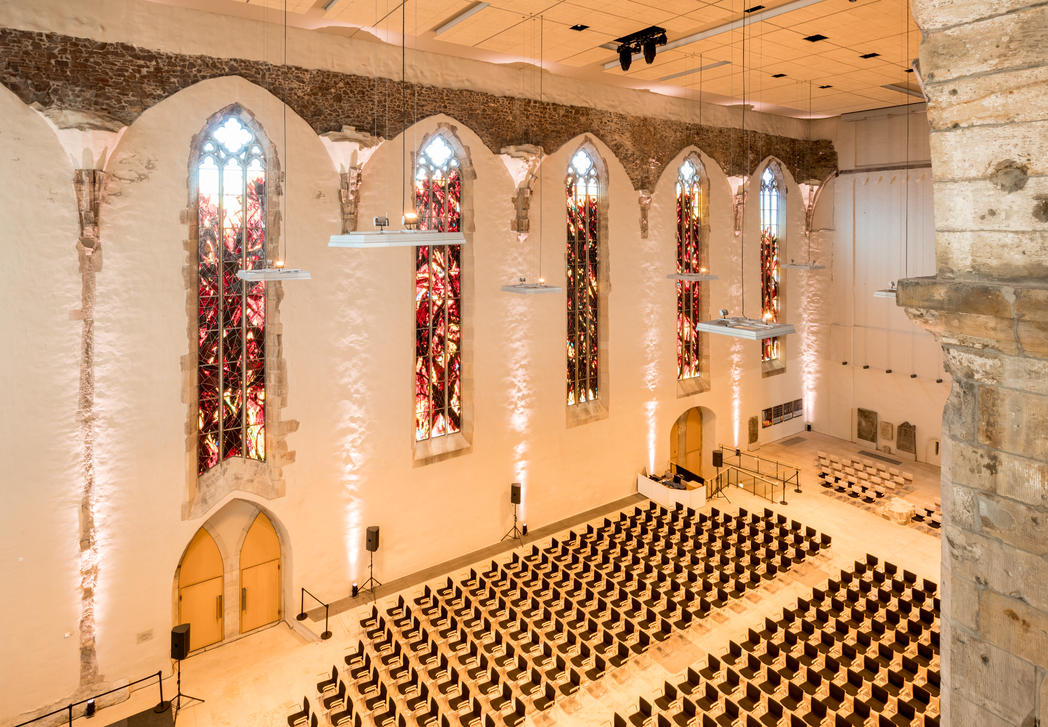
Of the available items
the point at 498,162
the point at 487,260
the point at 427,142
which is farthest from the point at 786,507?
the point at 427,142

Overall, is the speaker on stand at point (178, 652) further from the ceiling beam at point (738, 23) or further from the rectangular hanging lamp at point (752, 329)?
the ceiling beam at point (738, 23)

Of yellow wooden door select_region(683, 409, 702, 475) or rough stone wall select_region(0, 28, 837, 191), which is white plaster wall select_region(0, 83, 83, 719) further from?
yellow wooden door select_region(683, 409, 702, 475)

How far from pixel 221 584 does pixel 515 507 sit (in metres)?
5.68

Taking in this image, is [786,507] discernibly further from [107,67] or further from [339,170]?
[107,67]

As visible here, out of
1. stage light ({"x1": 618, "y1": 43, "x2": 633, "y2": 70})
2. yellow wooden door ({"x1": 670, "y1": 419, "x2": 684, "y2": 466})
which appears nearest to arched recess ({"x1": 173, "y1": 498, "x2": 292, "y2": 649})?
stage light ({"x1": 618, "y1": 43, "x2": 633, "y2": 70})

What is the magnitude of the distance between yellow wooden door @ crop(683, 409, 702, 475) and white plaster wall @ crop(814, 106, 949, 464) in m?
5.38

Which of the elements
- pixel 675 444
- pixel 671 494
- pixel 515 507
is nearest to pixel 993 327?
pixel 515 507

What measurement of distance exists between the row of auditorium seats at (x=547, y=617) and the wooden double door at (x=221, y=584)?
1.77 meters

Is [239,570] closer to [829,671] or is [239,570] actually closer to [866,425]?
[829,671]

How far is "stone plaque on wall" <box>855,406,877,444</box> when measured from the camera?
19812mm

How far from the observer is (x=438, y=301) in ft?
41.9

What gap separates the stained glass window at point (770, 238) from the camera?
19172mm

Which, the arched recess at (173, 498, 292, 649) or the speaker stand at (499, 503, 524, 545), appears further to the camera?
the speaker stand at (499, 503, 524, 545)

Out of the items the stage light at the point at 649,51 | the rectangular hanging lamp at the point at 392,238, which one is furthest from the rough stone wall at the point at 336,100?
the rectangular hanging lamp at the point at 392,238
